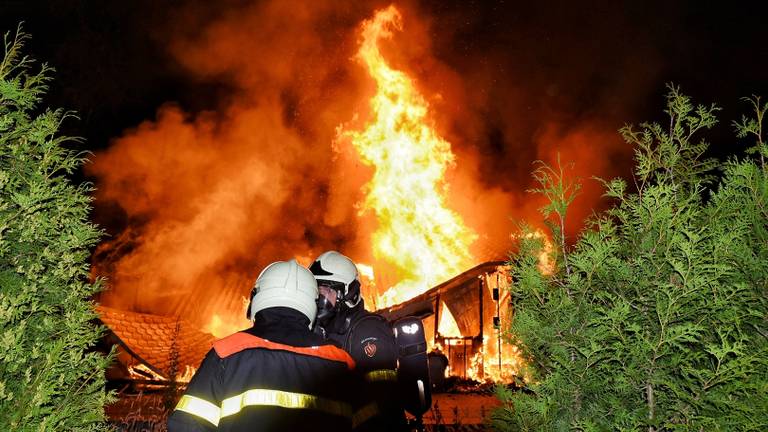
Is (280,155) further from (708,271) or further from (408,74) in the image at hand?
(708,271)

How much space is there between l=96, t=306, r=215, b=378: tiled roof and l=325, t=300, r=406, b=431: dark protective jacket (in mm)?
8475

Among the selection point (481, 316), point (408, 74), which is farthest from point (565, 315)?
point (408, 74)

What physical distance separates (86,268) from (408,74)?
20.4 metres

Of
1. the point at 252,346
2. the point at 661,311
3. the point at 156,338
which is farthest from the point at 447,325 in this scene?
the point at 252,346

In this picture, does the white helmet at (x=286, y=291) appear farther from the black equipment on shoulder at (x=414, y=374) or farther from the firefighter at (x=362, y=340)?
the black equipment on shoulder at (x=414, y=374)

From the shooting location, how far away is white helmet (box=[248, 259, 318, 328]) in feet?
7.84

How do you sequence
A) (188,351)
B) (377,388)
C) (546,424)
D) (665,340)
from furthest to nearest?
(188,351) < (377,388) < (546,424) < (665,340)

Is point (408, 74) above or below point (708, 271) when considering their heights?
above

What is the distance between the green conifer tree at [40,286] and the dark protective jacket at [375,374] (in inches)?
58.3

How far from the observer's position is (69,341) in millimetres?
2428

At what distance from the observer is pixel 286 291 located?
94.5 inches

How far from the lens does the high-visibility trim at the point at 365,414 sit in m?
2.36

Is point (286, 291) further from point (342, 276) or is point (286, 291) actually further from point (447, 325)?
point (447, 325)

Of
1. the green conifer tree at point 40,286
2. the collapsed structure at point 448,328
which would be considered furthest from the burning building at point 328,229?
the green conifer tree at point 40,286
